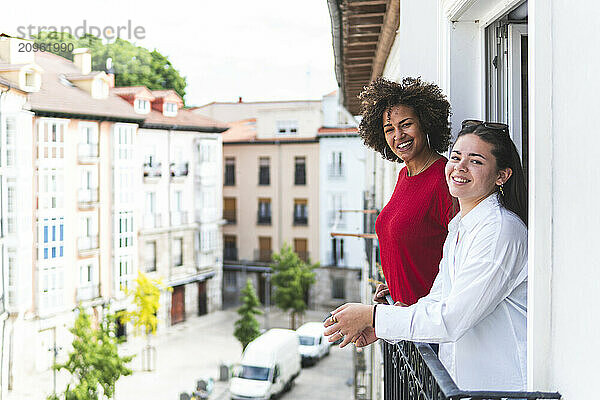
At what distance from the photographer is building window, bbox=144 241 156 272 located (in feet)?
47.3

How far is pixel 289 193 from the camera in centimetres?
1576

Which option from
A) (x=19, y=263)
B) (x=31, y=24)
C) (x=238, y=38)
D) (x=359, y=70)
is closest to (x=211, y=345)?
(x=19, y=263)

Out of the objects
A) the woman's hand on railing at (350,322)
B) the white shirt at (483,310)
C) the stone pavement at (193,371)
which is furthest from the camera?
the stone pavement at (193,371)

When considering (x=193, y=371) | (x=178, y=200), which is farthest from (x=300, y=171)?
(x=193, y=371)

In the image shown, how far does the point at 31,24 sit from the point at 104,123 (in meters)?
2.79

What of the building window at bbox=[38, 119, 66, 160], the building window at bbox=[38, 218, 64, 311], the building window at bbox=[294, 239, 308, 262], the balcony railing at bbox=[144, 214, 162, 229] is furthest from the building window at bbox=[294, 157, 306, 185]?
the building window at bbox=[38, 218, 64, 311]

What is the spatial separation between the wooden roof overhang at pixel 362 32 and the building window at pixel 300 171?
36.2 ft

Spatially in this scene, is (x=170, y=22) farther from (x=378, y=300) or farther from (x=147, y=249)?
(x=378, y=300)

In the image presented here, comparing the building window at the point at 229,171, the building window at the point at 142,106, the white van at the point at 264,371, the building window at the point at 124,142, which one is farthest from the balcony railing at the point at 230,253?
the white van at the point at 264,371

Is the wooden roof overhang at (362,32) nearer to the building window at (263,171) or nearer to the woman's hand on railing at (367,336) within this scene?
the woman's hand on railing at (367,336)

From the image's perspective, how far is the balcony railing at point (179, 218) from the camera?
15.1 m

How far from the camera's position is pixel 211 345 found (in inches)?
510

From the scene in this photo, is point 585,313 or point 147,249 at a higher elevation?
point 585,313

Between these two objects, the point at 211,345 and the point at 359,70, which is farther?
the point at 211,345
